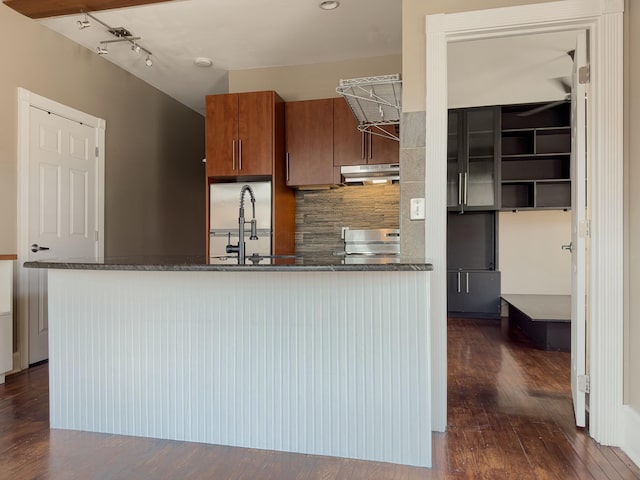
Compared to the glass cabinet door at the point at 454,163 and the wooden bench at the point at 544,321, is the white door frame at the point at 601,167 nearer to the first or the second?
the wooden bench at the point at 544,321

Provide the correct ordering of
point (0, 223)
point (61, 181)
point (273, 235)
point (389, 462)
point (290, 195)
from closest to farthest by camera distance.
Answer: point (389, 462), point (0, 223), point (61, 181), point (273, 235), point (290, 195)

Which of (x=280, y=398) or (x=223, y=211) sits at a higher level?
(x=223, y=211)

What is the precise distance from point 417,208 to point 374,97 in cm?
95

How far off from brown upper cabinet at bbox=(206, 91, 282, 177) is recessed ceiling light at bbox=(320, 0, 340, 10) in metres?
0.98

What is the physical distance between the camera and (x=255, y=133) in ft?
13.6

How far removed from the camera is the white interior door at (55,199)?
3502 mm

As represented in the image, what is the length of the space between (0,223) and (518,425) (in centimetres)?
375

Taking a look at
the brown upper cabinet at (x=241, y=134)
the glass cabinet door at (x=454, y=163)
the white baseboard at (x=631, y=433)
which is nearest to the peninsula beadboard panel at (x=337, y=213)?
the brown upper cabinet at (x=241, y=134)

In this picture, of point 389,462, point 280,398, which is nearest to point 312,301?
point 280,398

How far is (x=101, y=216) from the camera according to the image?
14.0 feet

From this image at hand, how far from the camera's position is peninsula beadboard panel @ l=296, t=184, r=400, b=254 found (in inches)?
177

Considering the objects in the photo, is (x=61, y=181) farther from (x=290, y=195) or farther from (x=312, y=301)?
(x=312, y=301)

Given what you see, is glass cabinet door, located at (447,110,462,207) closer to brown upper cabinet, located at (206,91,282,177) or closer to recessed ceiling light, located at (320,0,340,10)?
brown upper cabinet, located at (206,91,282,177)

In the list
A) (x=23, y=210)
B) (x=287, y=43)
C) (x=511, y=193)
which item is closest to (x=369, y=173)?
(x=287, y=43)
